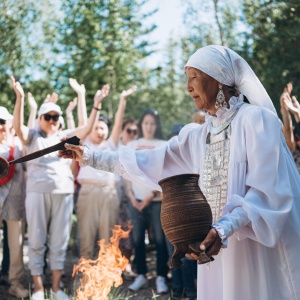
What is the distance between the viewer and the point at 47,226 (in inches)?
299

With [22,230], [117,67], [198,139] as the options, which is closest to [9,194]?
[22,230]

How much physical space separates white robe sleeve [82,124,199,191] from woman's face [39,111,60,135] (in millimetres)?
3303

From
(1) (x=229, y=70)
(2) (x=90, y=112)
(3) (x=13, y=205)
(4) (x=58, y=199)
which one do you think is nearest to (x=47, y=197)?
(4) (x=58, y=199)

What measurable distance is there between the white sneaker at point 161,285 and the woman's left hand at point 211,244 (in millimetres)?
4839

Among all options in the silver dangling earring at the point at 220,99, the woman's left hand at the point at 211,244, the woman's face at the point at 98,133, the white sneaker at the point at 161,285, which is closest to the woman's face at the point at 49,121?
the woman's face at the point at 98,133

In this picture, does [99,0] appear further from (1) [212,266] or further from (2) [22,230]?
(1) [212,266]

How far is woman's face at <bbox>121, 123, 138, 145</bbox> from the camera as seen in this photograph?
9.48 metres

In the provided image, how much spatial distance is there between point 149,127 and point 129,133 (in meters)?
0.89

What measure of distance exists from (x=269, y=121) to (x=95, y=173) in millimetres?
5028

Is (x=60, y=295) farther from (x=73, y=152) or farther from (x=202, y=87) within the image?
(x=202, y=87)

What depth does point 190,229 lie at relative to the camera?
3.19 metres

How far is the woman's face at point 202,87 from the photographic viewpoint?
3.87 m

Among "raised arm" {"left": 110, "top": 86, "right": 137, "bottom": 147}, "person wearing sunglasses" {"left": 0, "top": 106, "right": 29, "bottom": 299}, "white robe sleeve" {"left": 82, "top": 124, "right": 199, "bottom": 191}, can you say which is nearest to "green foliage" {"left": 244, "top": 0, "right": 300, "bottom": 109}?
"raised arm" {"left": 110, "top": 86, "right": 137, "bottom": 147}

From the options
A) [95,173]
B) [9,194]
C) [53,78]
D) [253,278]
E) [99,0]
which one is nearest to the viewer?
[253,278]
